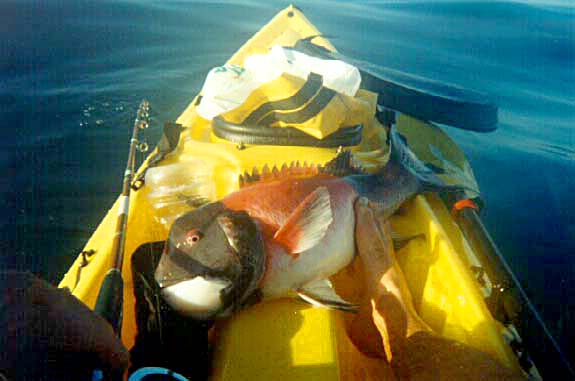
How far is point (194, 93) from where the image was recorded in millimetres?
7680

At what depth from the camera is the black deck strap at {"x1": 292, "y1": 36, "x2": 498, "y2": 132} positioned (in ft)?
15.6

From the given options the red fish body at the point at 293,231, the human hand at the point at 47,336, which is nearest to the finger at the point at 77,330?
the human hand at the point at 47,336

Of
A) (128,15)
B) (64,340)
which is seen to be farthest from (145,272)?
(128,15)

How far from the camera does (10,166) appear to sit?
496 centimetres

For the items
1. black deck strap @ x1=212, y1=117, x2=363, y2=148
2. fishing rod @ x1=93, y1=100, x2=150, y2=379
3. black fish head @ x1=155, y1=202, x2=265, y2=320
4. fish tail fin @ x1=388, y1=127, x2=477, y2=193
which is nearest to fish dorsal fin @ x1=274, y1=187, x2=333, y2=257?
black fish head @ x1=155, y1=202, x2=265, y2=320

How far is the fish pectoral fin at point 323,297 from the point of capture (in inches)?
81.4

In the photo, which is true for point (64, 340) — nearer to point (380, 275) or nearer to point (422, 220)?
point (380, 275)

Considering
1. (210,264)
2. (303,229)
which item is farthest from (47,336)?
(303,229)

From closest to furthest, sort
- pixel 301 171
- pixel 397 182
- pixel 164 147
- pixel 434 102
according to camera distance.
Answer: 1. pixel 301 171
2. pixel 397 182
3. pixel 164 147
4. pixel 434 102

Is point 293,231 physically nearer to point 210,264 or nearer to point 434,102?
point 210,264

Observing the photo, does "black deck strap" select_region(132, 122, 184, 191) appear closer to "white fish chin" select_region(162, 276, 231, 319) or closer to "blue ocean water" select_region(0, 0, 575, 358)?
"white fish chin" select_region(162, 276, 231, 319)

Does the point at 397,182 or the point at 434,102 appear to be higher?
the point at 434,102

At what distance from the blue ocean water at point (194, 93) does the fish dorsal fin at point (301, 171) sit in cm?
249

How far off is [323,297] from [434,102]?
3.61m
